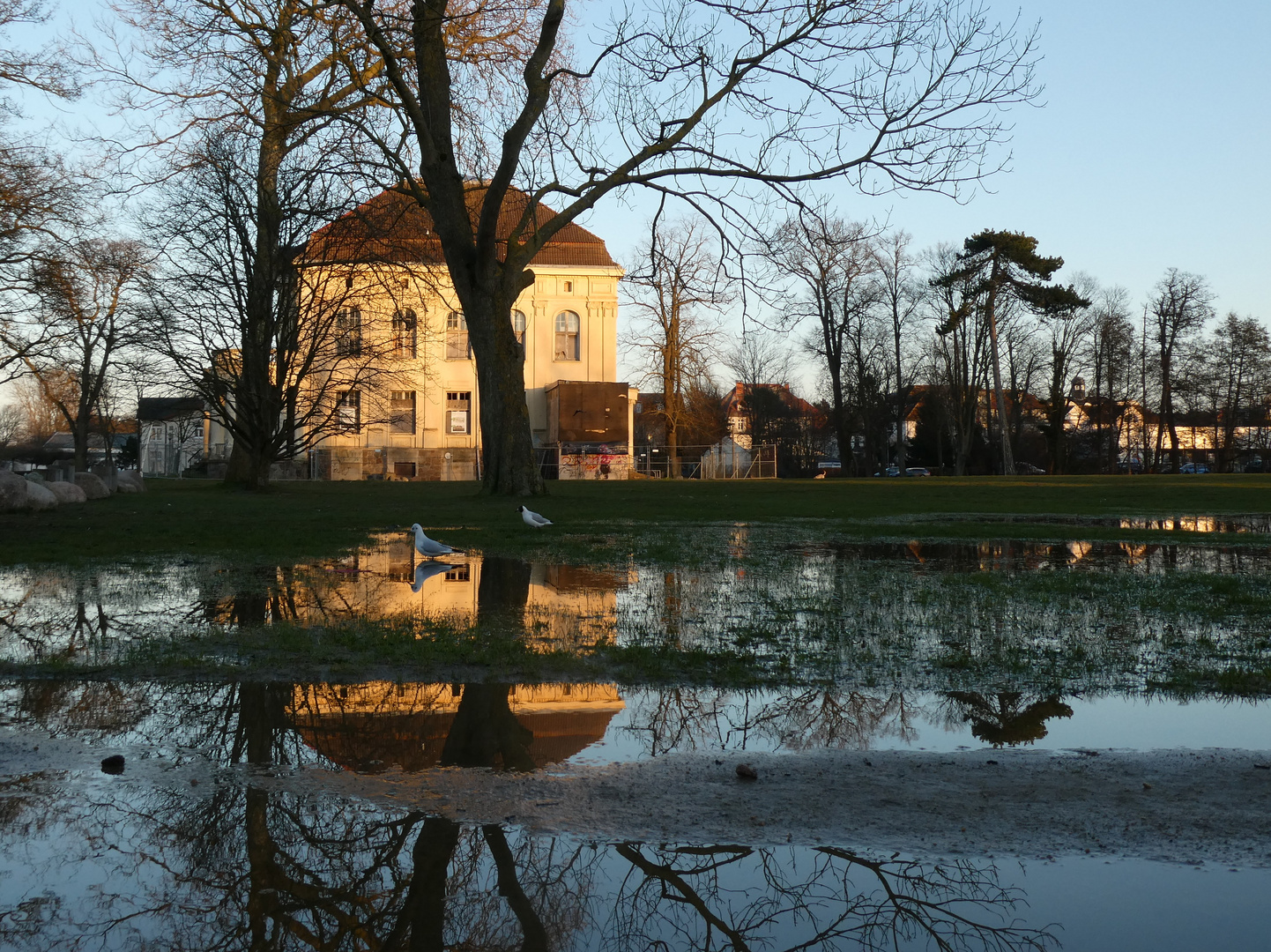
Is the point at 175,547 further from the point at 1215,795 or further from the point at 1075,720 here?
the point at 1215,795

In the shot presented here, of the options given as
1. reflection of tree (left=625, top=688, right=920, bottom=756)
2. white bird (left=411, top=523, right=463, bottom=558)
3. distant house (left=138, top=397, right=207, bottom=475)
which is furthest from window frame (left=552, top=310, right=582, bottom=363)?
reflection of tree (left=625, top=688, right=920, bottom=756)

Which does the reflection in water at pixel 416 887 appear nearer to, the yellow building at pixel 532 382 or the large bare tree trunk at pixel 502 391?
the large bare tree trunk at pixel 502 391

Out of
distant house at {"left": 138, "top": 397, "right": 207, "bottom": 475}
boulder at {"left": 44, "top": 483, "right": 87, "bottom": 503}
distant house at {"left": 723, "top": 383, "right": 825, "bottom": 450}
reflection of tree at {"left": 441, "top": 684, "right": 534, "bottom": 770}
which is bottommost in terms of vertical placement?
reflection of tree at {"left": 441, "top": 684, "right": 534, "bottom": 770}

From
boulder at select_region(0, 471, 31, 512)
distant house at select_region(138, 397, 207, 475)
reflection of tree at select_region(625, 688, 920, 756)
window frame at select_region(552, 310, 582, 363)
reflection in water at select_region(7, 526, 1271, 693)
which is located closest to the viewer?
reflection of tree at select_region(625, 688, 920, 756)

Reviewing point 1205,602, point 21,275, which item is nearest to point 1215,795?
point 1205,602

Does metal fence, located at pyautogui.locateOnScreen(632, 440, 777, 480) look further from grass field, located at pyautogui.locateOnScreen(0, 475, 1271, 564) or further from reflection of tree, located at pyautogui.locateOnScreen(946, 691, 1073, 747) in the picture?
reflection of tree, located at pyautogui.locateOnScreen(946, 691, 1073, 747)

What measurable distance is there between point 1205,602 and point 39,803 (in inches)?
297

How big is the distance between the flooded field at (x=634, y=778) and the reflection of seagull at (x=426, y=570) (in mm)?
1496

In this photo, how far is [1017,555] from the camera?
38.0 feet

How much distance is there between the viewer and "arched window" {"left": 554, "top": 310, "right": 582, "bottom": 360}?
5741 cm

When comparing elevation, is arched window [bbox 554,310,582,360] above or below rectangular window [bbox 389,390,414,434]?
above

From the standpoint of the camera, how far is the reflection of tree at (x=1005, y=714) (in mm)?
4188

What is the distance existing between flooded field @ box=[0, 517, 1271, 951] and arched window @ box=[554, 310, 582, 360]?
2003 inches

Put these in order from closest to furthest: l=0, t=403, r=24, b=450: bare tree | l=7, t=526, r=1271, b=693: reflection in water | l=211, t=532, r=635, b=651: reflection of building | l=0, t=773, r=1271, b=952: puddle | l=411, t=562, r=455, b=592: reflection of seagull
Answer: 1. l=0, t=773, r=1271, b=952: puddle
2. l=7, t=526, r=1271, b=693: reflection in water
3. l=211, t=532, r=635, b=651: reflection of building
4. l=411, t=562, r=455, b=592: reflection of seagull
5. l=0, t=403, r=24, b=450: bare tree
